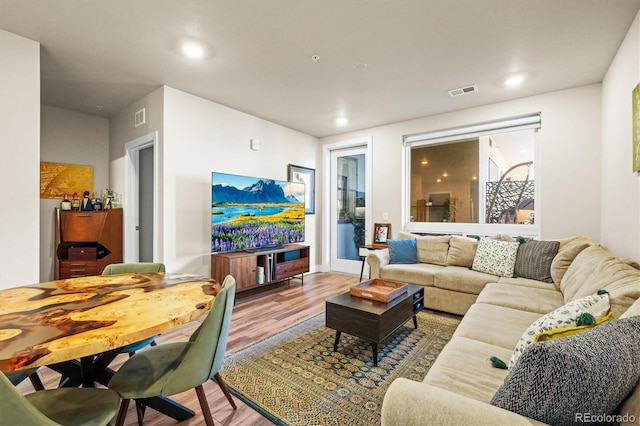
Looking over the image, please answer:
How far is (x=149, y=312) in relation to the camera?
1286 mm

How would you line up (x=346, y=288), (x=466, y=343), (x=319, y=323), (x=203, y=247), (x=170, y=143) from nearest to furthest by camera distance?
(x=466, y=343)
(x=319, y=323)
(x=170, y=143)
(x=203, y=247)
(x=346, y=288)

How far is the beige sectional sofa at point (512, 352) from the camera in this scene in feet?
2.63

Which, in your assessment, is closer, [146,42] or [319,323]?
[146,42]

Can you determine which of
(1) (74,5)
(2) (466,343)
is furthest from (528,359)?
(1) (74,5)

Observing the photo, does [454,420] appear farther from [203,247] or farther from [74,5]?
[203,247]

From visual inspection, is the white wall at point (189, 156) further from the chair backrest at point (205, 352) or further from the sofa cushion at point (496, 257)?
the sofa cushion at point (496, 257)

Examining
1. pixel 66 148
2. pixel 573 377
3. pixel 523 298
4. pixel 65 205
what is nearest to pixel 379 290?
pixel 523 298

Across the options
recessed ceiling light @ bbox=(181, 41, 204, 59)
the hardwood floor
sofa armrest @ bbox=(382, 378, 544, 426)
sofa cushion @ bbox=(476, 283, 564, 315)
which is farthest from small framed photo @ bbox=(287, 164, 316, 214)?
sofa armrest @ bbox=(382, 378, 544, 426)

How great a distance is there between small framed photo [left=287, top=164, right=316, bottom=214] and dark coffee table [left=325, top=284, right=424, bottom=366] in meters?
2.91

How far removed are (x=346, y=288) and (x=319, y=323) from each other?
1.43 m

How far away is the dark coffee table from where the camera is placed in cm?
214

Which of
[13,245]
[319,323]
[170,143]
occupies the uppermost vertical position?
[170,143]

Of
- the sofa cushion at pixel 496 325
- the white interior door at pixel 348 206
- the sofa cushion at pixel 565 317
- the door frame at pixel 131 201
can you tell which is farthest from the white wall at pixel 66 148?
the sofa cushion at pixel 565 317

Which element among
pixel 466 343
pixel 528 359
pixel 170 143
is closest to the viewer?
pixel 528 359
